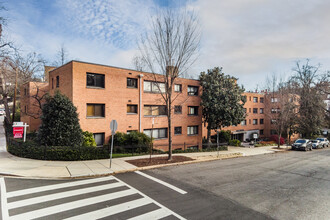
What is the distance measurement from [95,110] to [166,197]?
12.9 meters

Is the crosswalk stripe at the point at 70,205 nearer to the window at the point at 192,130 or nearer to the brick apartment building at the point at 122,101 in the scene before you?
the brick apartment building at the point at 122,101

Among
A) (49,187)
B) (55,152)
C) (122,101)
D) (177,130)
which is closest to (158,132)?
(177,130)

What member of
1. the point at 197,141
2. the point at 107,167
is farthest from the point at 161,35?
the point at 197,141

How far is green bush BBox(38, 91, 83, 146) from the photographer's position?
12688 mm

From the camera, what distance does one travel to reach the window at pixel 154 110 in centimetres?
2125

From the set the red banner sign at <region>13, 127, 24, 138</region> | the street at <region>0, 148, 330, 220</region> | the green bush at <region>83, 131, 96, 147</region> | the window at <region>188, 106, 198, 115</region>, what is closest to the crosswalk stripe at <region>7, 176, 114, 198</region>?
the street at <region>0, 148, 330, 220</region>

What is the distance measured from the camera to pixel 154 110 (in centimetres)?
2188

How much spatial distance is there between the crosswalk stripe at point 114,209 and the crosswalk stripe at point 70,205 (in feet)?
2.25

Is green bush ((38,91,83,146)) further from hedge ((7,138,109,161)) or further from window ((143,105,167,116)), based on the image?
window ((143,105,167,116))

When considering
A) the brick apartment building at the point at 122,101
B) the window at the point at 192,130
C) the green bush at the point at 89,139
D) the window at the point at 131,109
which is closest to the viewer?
the green bush at the point at 89,139

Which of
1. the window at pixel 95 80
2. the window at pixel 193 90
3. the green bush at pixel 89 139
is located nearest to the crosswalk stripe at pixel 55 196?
the green bush at pixel 89 139

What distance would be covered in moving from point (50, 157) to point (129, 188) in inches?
271

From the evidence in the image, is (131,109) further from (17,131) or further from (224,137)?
(224,137)

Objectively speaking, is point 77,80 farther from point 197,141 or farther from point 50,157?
point 197,141
